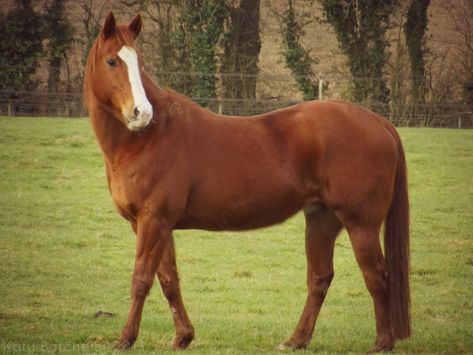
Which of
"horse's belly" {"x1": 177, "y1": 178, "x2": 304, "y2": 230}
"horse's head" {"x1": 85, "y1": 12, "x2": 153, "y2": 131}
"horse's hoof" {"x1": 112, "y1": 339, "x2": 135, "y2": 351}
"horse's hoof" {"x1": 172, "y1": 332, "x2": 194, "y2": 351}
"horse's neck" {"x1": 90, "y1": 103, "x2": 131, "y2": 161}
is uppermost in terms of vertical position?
"horse's head" {"x1": 85, "y1": 12, "x2": 153, "y2": 131}

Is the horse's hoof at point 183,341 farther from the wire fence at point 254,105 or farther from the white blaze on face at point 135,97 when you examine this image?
→ the wire fence at point 254,105

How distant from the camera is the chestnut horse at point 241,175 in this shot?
6.25 metres

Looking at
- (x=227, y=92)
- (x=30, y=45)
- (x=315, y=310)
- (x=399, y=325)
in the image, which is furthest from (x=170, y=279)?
(x=30, y=45)

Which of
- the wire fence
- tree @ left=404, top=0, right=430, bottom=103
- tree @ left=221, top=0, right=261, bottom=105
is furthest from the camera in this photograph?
tree @ left=221, top=0, right=261, bottom=105

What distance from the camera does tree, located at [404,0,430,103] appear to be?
29000 millimetres

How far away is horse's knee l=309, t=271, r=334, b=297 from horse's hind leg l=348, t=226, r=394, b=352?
504mm

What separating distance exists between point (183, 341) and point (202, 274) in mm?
4485

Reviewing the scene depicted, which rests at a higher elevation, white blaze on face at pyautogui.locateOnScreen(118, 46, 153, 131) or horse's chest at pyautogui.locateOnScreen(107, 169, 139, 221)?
white blaze on face at pyautogui.locateOnScreen(118, 46, 153, 131)

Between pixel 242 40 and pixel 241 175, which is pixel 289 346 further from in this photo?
pixel 242 40

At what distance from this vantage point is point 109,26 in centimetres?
621

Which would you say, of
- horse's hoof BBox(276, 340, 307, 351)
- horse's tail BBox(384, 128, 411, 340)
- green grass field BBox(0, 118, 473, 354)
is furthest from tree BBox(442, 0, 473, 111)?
horse's hoof BBox(276, 340, 307, 351)

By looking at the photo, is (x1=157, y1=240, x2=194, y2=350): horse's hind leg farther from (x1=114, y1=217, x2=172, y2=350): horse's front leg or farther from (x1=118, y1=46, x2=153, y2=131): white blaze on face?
(x1=118, y1=46, x2=153, y2=131): white blaze on face

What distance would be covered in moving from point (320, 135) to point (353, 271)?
5.31m

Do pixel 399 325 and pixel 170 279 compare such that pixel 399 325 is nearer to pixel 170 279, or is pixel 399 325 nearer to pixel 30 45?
pixel 170 279
